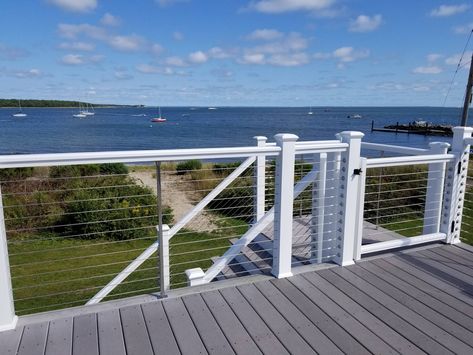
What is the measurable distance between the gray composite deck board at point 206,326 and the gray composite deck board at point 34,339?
863 mm

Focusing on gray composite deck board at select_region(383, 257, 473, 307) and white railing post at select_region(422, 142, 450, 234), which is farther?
white railing post at select_region(422, 142, 450, 234)

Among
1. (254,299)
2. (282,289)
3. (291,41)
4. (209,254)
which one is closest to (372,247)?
(282,289)

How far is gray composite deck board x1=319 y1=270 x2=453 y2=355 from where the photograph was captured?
2016 mm

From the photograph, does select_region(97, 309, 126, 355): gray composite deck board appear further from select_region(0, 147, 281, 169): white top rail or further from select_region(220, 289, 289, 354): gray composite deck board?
select_region(0, 147, 281, 169): white top rail

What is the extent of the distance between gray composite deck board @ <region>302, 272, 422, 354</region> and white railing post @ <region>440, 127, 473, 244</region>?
1.69 metres

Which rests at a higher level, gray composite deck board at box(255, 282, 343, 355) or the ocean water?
gray composite deck board at box(255, 282, 343, 355)

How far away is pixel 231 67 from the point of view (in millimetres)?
56000

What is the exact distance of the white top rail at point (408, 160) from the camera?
3111mm

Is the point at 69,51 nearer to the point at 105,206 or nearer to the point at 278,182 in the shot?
the point at 105,206

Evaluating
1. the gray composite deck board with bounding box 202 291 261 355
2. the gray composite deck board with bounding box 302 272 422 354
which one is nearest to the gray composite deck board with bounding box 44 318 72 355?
the gray composite deck board with bounding box 202 291 261 355

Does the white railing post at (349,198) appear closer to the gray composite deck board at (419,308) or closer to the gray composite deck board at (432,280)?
the gray composite deck board at (419,308)

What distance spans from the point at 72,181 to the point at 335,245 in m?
7.17

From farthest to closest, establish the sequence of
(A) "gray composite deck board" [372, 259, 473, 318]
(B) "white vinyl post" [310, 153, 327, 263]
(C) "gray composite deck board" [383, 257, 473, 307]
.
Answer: (B) "white vinyl post" [310, 153, 327, 263], (C) "gray composite deck board" [383, 257, 473, 307], (A) "gray composite deck board" [372, 259, 473, 318]

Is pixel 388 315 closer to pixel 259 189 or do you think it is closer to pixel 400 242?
pixel 400 242
